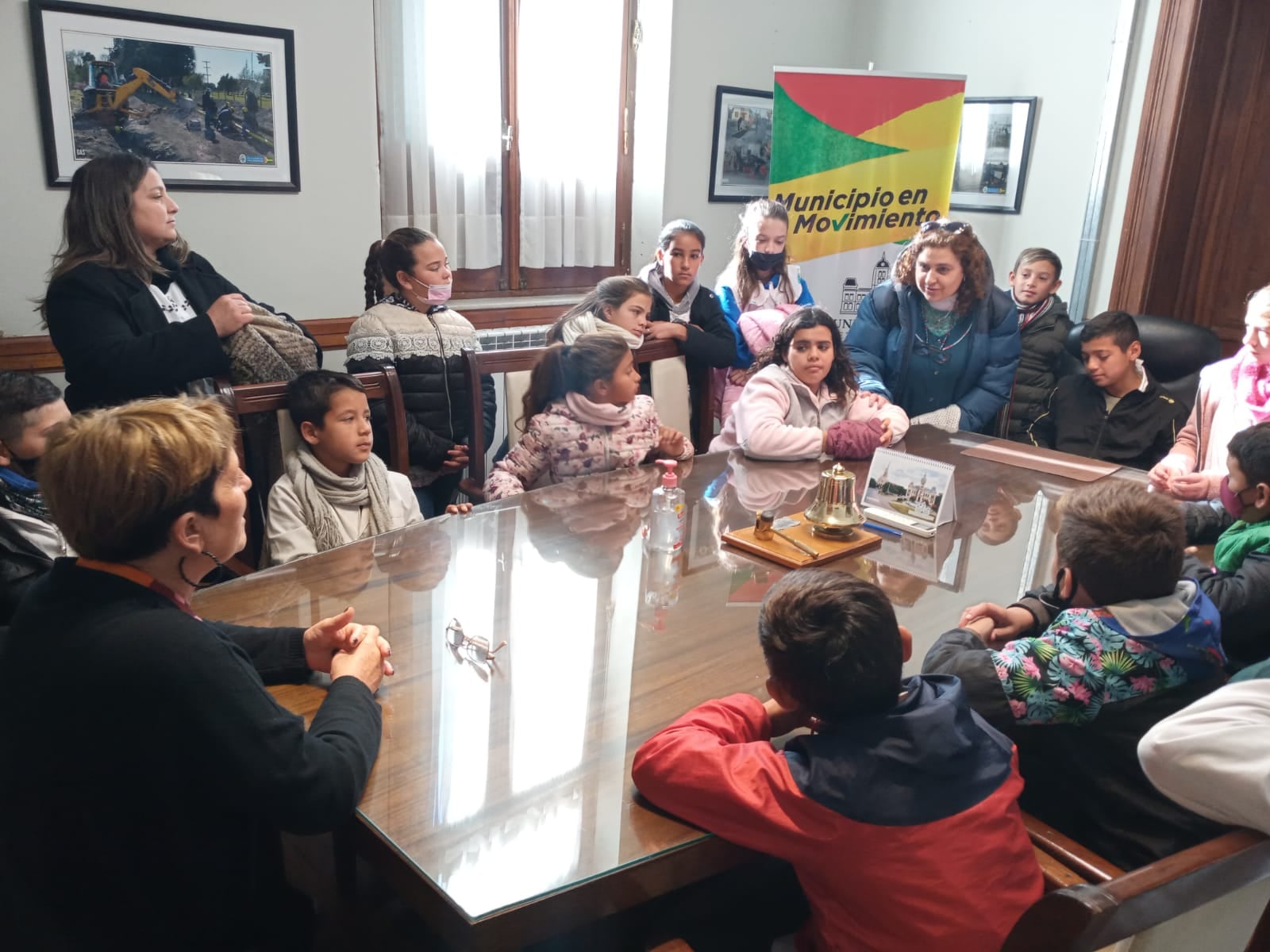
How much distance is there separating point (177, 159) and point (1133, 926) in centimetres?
345

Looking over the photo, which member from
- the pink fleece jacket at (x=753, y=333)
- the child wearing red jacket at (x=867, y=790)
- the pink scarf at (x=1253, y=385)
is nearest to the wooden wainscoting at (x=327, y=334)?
the pink fleece jacket at (x=753, y=333)

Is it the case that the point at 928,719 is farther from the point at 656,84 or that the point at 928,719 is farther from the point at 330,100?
the point at 656,84

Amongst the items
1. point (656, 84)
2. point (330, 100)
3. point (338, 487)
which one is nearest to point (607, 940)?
point (338, 487)

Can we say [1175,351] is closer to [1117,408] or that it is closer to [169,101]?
[1117,408]

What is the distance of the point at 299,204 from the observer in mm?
3578

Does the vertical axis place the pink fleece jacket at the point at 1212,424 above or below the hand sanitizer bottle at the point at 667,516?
above

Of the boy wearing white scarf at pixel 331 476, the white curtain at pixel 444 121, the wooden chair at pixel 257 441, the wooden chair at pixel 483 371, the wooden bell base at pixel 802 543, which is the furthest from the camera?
the white curtain at pixel 444 121

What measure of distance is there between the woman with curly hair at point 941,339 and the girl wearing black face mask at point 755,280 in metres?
0.32

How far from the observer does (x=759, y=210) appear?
10.8 feet

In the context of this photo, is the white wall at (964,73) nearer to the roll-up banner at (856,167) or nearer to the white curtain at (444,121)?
the roll-up banner at (856,167)

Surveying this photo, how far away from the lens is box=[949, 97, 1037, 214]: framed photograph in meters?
4.59

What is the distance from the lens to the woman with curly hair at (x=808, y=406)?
2553mm

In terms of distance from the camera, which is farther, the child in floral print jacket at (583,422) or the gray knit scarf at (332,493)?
the child in floral print jacket at (583,422)

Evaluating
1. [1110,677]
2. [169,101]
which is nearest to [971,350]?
[1110,677]
